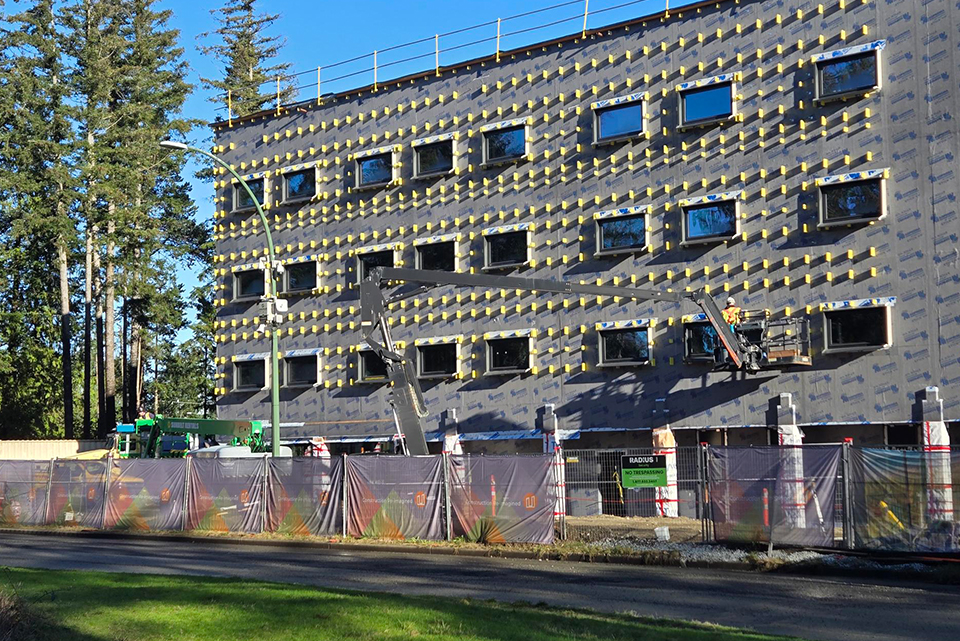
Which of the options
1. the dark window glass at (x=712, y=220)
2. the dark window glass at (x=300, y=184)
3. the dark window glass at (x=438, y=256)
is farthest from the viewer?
the dark window glass at (x=300, y=184)

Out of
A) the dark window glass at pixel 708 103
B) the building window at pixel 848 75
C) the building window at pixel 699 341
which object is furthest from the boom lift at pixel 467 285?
the building window at pixel 848 75

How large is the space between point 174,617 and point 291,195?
3379cm

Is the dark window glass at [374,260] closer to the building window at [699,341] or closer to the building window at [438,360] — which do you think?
the building window at [438,360]

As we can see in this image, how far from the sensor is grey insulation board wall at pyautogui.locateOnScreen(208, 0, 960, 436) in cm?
3120

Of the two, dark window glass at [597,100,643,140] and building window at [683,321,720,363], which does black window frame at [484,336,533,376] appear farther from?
dark window glass at [597,100,643,140]

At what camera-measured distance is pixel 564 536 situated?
23.5 metres

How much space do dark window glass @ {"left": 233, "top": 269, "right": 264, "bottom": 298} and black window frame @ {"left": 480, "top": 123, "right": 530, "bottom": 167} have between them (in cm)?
1146

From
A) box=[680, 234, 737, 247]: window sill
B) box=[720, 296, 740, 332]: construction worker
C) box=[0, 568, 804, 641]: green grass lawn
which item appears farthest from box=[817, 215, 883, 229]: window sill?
box=[0, 568, 804, 641]: green grass lawn

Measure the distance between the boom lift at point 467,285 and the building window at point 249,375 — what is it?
1286 centimetres

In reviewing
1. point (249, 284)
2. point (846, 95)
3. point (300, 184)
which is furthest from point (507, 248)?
point (846, 95)

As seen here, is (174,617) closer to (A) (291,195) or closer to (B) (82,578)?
(B) (82,578)

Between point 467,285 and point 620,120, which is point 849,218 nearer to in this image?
point 620,120

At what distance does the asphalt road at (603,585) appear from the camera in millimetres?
13727

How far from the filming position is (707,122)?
3469 cm
